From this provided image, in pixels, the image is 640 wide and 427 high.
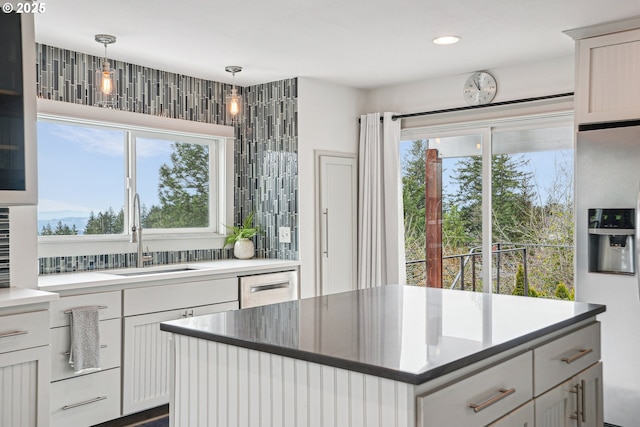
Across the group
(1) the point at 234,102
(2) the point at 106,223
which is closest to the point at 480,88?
(1) the point at 234,102

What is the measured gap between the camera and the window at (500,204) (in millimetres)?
4184

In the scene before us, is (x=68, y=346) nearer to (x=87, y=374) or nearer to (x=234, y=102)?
(x=87, y=374)

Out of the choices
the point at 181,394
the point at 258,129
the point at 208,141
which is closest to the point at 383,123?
the point at 258,129

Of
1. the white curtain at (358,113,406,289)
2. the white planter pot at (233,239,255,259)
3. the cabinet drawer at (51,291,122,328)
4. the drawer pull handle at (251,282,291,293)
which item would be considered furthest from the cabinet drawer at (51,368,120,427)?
the white curtain at (358,113,406,289)

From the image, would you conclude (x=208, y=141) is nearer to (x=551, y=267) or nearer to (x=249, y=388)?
(x=551, y=267)

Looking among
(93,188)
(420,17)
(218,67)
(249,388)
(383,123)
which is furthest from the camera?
(383,123)

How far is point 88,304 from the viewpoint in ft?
10.9

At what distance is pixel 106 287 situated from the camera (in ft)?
11.2

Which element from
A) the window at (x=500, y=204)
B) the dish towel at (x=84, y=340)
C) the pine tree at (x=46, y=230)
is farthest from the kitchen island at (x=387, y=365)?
the pine tree at (x=46, y=230)

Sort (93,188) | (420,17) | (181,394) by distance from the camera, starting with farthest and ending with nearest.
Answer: (93,188)
(420,17)
(181,394)

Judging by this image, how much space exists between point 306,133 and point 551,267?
2149 millimetres

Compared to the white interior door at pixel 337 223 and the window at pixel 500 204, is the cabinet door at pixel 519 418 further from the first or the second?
the white interior door at pixel 337 223

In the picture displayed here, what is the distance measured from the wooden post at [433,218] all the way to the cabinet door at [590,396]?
255cm

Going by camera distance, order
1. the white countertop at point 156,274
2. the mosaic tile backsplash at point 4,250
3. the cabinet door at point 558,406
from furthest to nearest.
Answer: the white countertop at point 156,274 → the mosaic tile backsplash at point 4,250 → the cabinet door at point 558,406
